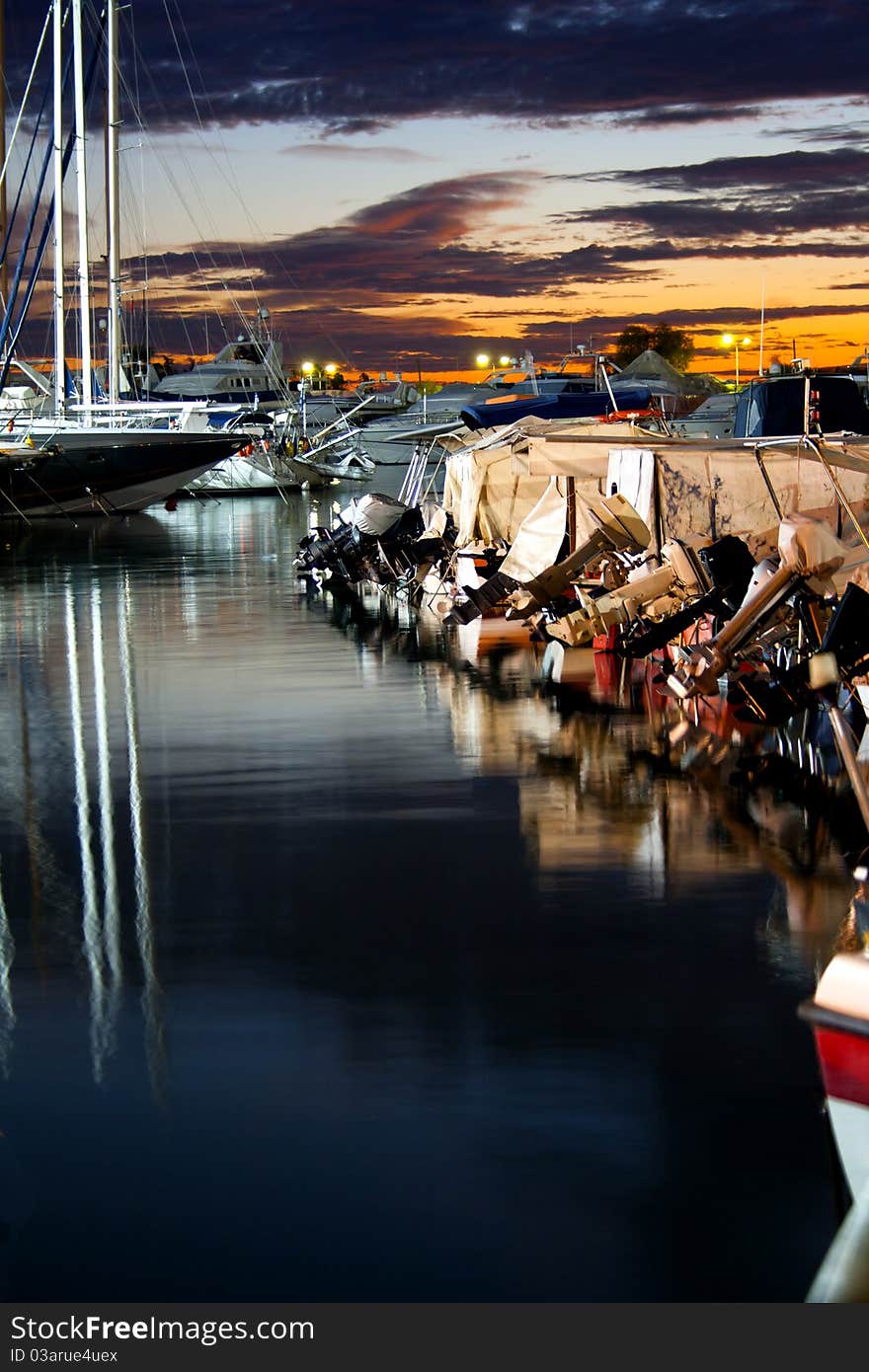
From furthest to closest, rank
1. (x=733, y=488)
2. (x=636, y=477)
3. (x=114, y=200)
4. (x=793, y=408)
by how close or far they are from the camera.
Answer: (x=114, y=200), (x=793, y=408), (x=636, y=477), (x=733, y=488)

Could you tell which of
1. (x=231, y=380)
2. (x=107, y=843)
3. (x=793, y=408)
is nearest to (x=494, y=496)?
(x=793, y=408)

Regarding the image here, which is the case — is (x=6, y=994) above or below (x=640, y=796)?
above

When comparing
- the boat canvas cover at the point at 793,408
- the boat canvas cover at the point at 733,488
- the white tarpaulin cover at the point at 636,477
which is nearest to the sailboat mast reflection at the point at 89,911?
the white tarpaulin cover at the point at 636,477

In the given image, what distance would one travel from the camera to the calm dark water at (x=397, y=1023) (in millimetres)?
5379

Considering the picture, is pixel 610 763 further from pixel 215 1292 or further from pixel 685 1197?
pixel 215 1292

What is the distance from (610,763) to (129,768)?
348 cm

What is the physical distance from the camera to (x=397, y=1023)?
24.1 ft

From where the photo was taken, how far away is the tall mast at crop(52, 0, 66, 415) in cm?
4778

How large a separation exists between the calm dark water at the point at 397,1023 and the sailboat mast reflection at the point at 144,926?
24 mm

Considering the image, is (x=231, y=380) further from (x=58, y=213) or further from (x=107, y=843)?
(x=107, y=843)

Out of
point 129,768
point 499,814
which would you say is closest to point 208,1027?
point 499,814

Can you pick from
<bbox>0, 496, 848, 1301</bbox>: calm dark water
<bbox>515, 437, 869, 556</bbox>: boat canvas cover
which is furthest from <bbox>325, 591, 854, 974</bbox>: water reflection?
<bbox>515, 437, 869, 556</bbox>: boat canvas cover

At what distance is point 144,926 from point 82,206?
4121cm

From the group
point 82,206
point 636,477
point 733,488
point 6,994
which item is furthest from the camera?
point 82,206
